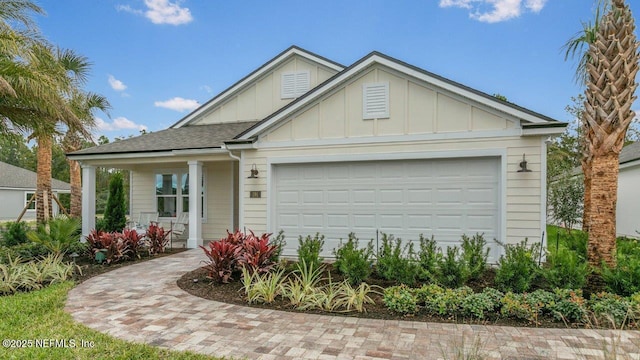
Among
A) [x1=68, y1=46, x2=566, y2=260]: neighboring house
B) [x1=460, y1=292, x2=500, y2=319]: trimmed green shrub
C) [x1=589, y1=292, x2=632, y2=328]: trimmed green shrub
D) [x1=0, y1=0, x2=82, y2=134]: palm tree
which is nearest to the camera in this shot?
[x1=589, y1=292, x2=632, y2=328]: trimmed green shrub

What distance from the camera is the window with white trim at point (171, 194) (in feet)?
42.5

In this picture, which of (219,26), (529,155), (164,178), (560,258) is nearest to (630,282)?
(560,258)

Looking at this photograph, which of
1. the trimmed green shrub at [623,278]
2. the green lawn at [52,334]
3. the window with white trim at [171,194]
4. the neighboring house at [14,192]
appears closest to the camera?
the green lawn at [52,334]

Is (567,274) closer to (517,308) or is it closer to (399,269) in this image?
(517,308)

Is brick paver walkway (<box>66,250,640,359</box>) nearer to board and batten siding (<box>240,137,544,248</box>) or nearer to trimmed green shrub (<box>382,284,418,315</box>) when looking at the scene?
trimmed green shrub (<box>382,284,418,315</box>)

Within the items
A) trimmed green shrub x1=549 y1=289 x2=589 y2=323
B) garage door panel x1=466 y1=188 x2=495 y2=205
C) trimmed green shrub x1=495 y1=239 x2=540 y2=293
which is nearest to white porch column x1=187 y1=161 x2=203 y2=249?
garage door panel x1=466 y1=188 x2=495 y2=205

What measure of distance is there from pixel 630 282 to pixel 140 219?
43.5 ft

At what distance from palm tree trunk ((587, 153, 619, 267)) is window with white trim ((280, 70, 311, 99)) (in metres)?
8.73

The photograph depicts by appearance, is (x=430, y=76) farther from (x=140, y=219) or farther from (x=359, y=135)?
(x=140, y=219)

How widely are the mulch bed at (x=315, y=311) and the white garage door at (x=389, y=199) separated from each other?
127 cm


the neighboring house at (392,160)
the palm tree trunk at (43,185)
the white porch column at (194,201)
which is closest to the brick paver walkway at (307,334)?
the neighboring house at (392,160)

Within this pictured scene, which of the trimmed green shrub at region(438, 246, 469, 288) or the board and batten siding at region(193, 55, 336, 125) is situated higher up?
the board and batten siding at region(193, 55, 336, 125)

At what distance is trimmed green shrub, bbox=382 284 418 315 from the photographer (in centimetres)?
503

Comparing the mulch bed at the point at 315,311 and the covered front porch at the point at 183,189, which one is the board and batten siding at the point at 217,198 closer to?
the covered front porch at the point at 183,189
